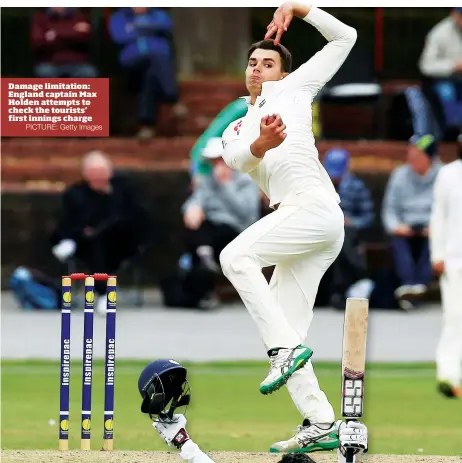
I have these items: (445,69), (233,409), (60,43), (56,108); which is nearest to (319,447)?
(56,108)

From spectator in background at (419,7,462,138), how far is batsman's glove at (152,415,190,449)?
28.3 feet

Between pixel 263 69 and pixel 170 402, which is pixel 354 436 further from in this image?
pixel 263 69

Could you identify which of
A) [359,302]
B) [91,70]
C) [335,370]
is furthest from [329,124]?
[359,302]

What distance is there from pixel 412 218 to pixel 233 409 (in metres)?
5.18

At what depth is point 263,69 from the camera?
7066 mm

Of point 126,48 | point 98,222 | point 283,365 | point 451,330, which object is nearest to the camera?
point 283,365

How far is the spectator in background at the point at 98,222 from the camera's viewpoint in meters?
13.7

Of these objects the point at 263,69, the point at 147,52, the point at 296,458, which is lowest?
the point at 296,458

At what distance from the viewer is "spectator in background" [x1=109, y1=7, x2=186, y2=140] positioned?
14.7 meters

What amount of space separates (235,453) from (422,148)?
24.0 ft

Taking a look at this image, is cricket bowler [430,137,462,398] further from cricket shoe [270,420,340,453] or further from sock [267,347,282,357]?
sock [267,347,282,357]

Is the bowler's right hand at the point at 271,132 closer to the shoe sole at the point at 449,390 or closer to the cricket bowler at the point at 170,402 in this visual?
the cricket bowler at the point at 170,402

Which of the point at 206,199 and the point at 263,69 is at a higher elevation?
the point at 263,69

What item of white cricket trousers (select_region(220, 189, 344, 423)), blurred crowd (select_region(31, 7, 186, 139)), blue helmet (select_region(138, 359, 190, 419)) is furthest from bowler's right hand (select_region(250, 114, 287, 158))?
blurred crowd (select_region(31, 7, 186, 139))
